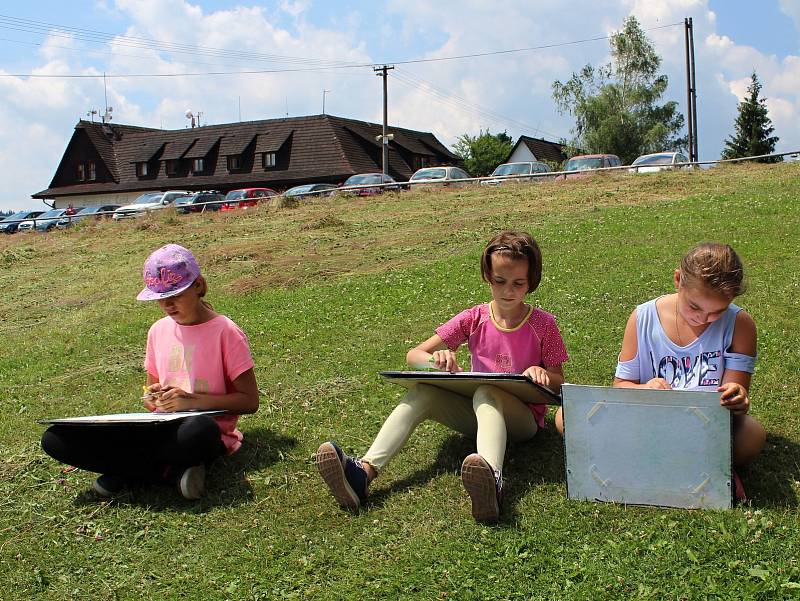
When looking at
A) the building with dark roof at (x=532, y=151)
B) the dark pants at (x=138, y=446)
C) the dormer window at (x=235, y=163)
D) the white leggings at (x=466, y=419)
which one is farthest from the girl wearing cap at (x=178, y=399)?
the building with dark roof at (x=532, y=151)

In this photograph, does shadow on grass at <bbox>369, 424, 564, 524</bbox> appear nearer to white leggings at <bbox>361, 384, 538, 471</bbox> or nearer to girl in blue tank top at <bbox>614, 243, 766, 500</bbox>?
white leggings at <bbox>361, 384, 538, 471</bbox>

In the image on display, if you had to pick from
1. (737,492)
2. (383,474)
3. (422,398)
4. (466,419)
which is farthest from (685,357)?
(383,474)

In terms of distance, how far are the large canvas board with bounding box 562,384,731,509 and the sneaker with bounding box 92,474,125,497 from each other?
8.12 feet

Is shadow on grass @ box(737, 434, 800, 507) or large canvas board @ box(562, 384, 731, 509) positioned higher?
large canvas board @ box(562, 384, 731, 509)

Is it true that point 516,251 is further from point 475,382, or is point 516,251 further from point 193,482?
point 193,482

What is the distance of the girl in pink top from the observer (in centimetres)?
411

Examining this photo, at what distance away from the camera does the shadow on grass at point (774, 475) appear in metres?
3.87

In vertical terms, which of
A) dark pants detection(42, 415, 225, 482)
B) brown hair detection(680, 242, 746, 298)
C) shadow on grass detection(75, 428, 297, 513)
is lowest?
shadow on grass detection(75, 428, 297, 513)

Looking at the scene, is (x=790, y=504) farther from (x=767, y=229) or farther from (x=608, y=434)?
(x=767, y=229)

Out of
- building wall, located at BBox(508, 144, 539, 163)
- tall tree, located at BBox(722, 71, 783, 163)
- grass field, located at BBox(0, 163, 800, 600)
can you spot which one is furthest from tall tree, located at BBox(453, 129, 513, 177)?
grass field, located at BBox(0, 163, 800, 600)

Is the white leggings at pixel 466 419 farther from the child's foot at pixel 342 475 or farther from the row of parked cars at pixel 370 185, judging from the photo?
the row of parked cars at pixel 370 185

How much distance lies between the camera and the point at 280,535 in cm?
409

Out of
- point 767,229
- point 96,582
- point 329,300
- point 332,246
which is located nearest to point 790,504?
point 96,582

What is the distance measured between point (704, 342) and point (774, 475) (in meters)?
0.73
